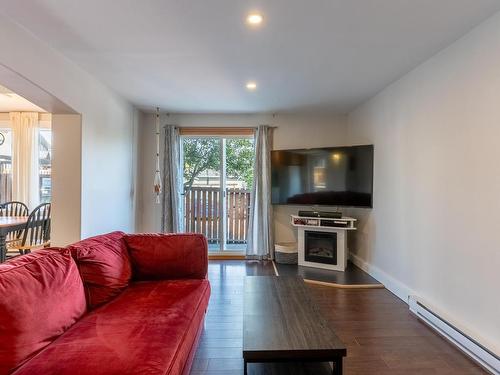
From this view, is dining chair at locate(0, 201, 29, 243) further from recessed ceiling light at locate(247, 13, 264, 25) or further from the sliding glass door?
recessed ceiling light at locate(247, 13, 264, 25)

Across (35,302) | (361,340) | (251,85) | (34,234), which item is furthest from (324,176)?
(34,234)

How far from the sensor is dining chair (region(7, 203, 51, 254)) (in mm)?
3598

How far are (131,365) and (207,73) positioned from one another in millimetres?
2791

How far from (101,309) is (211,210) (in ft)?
11.0

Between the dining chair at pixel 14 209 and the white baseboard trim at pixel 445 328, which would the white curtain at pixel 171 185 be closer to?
the dining chair at pixel 14 209

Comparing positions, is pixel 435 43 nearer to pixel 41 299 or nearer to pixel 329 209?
pixel 329 209

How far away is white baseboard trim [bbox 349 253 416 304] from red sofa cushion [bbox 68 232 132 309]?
2800 mm

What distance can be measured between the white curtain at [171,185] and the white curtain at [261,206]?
1.23 meters

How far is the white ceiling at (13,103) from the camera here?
4.22 meters

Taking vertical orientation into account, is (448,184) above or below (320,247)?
above

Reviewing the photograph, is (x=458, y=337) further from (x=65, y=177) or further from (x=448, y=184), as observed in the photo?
(x=65, y=177)

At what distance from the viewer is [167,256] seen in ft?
8.15

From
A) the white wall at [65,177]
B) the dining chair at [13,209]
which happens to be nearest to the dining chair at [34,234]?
the white wall at [65,177]

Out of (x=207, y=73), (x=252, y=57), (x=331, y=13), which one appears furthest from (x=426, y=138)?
(x=207, y=73)
